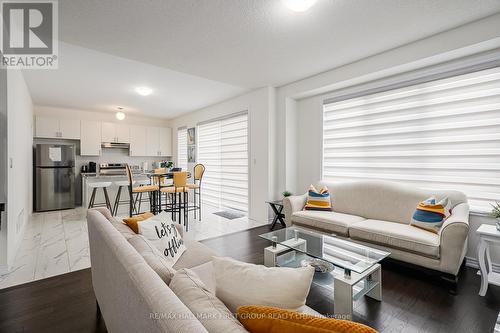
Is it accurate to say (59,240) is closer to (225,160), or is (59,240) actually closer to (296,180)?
(225,160)

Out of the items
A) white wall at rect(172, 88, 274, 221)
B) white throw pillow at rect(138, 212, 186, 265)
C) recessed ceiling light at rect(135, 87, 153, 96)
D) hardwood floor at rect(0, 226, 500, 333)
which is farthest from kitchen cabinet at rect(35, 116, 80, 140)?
white throw pillow at rect(138, 212, 186, 265)

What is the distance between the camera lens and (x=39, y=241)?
10.9 feet

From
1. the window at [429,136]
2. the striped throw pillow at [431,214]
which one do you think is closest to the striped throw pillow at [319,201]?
the window at [429,136]

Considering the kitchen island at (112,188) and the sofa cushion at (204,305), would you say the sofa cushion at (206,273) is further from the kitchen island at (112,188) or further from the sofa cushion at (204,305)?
the kitchen island at (112,188)

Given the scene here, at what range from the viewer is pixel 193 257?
1783 mm

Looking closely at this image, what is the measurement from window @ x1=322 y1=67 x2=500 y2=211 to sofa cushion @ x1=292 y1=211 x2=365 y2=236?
34.5 inches

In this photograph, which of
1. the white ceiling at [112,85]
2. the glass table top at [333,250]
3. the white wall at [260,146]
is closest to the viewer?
the glass table top at [333,250]

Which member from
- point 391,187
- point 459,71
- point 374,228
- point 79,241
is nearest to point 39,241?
point 79,241

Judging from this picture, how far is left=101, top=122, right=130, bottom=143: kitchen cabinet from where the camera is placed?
6.47 metres

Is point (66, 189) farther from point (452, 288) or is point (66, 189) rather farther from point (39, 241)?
point (452, 288)

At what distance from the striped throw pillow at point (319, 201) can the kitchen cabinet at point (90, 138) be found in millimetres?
5915

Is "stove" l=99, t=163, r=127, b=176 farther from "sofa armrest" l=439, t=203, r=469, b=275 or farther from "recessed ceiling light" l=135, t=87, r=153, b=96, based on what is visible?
"sofa armrest" l=439, t=203, r=469, b=275

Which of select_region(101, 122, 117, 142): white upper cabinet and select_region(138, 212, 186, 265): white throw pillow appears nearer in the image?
select_region(138, 212, 186, 265): white throw pillow

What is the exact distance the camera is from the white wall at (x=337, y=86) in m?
2.45
